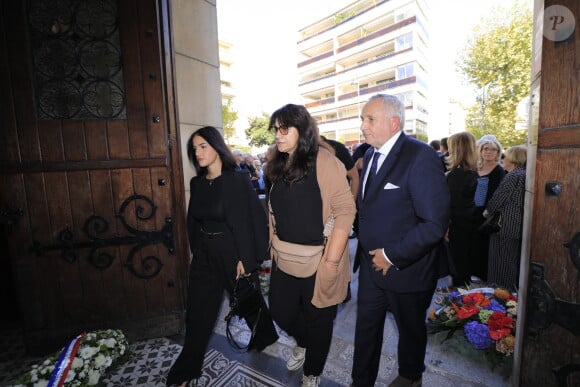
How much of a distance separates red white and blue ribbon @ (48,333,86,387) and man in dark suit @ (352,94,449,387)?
6.33ft

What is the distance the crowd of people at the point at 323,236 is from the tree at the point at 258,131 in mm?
34813

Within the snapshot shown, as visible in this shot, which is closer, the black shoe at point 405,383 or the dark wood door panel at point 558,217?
the dark wood door panel at point 558,217

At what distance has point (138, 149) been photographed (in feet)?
8.59

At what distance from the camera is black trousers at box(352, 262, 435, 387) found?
1820mm

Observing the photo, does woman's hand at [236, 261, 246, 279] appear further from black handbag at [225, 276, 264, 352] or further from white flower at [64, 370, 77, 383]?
white flower at [64, 370, 77, 383]

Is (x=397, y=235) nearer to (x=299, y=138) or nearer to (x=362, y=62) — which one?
(x=299, y=138)

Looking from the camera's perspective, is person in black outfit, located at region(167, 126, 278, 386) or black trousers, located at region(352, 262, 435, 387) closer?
black trousers, located at region(352, 262, 435, 387)

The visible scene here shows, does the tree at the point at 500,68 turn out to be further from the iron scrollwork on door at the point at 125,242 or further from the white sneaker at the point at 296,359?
the iron scrollwork on door at the point at 125,242

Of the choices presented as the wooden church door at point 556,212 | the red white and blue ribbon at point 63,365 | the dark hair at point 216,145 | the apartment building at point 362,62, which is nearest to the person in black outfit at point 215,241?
the dark hair at point 216,145

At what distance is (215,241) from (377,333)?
1.26 m

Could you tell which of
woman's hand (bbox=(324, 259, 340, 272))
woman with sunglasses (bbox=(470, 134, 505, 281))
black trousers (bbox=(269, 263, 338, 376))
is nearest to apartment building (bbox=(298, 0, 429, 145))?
woman with sunglasses (bbox=(470, 134, 505, 281))

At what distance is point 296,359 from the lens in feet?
7.52

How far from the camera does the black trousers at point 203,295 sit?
2.12 m

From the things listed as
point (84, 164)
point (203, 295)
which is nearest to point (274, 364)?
point (203, 295)
